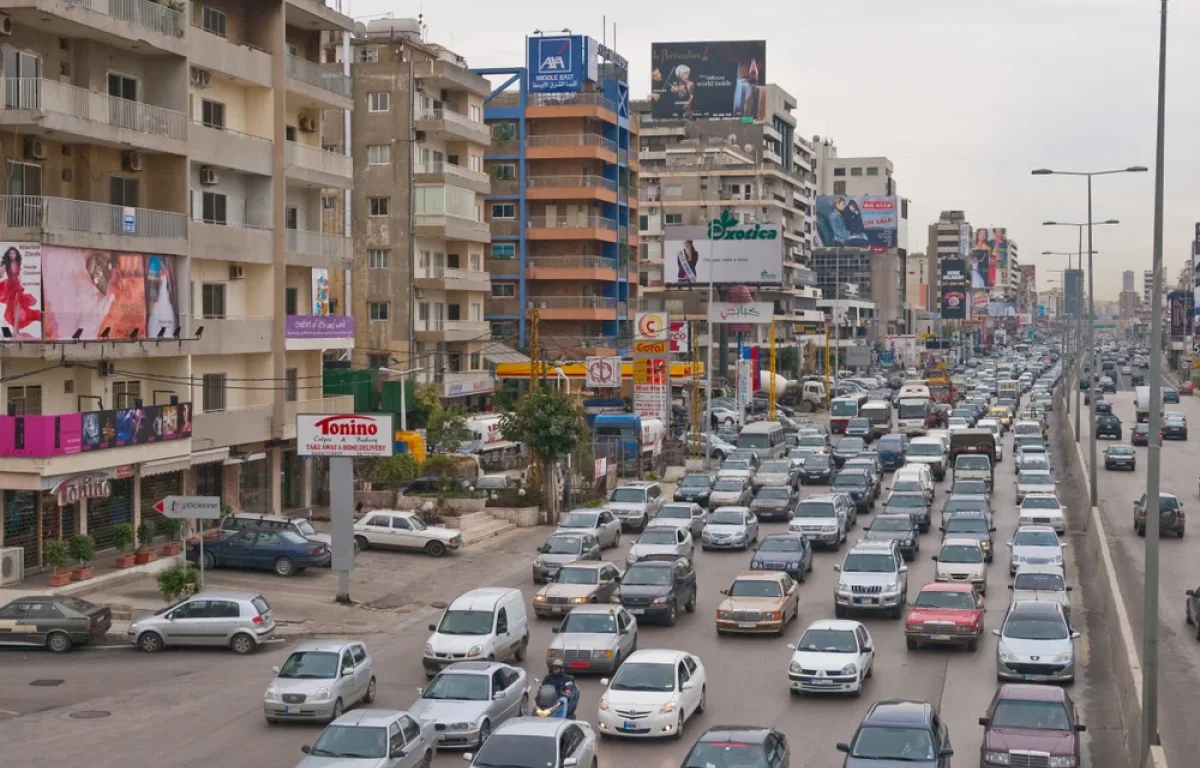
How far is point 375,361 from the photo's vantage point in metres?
70.1

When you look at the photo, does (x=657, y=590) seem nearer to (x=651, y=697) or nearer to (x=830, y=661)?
(x=830, y=661)

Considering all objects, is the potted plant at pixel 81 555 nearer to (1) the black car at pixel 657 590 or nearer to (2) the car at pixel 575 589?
(2) the car at pixel 575 589

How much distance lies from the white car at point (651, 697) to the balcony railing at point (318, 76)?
96.8 feet

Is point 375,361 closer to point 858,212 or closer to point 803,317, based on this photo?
point 803,317

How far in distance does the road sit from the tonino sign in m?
4.56

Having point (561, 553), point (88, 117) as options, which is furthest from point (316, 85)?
point (561, 553)

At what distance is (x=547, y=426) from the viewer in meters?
49.7

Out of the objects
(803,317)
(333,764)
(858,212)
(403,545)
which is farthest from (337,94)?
(858,212)

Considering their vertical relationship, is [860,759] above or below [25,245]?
below

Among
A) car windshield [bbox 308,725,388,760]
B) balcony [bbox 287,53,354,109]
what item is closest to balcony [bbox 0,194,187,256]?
balcony [bbox 287,53,354,109]

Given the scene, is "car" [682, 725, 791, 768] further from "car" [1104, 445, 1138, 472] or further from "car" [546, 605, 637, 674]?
"car" [1104, 445, 1138, 472]

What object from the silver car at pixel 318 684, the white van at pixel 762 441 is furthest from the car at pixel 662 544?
the white van at pixel 762 441

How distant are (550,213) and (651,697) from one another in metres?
70.6

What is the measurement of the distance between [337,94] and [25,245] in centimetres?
1699
